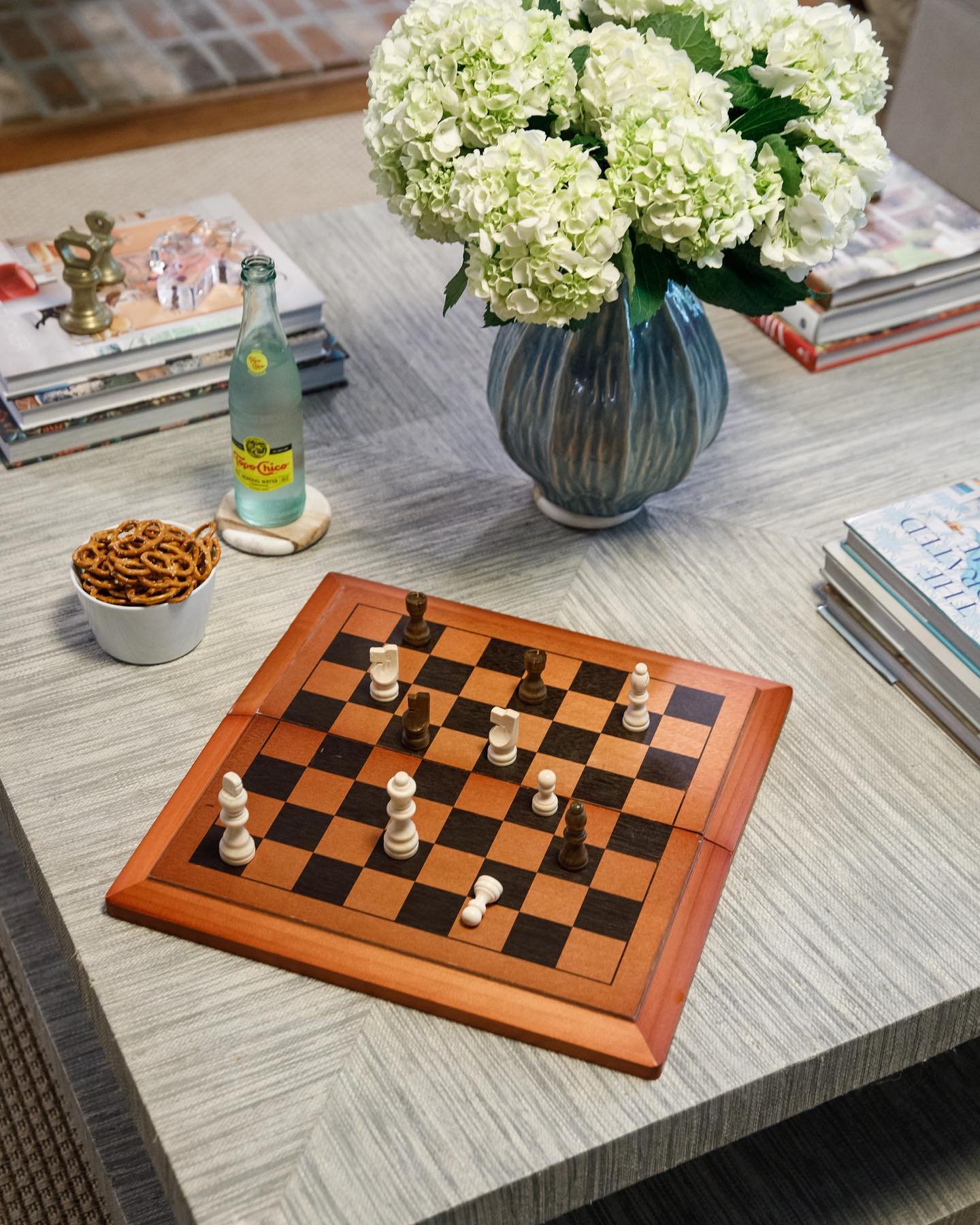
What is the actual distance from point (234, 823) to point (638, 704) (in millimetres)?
337

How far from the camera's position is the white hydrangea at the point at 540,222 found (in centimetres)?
103

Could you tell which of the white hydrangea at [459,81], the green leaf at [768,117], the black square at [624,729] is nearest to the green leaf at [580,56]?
the white hydrangea at [459,81]

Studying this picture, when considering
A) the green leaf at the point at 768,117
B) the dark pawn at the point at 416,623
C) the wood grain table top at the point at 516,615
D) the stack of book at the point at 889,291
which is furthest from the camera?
the stack of book at the point at 889,291

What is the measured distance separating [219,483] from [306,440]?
119mm

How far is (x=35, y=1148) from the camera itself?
4.67 feet

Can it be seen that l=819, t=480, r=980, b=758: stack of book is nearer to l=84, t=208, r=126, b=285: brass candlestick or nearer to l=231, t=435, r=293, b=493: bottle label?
l=231, t=435, r=293, b=493: bottle label

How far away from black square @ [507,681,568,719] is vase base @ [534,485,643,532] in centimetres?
24

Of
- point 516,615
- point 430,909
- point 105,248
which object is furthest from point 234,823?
point 105,248

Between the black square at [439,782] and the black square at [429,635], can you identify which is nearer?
the black square at [439,782]

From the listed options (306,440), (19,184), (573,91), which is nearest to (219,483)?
(306,440)

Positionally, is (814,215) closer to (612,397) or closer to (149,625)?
(612,397)

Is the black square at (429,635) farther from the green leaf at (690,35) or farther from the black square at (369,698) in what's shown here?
the green leaf at (690,35)

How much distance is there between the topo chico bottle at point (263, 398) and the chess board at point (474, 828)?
0.12m

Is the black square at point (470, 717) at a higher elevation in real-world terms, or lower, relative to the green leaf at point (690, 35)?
lower
